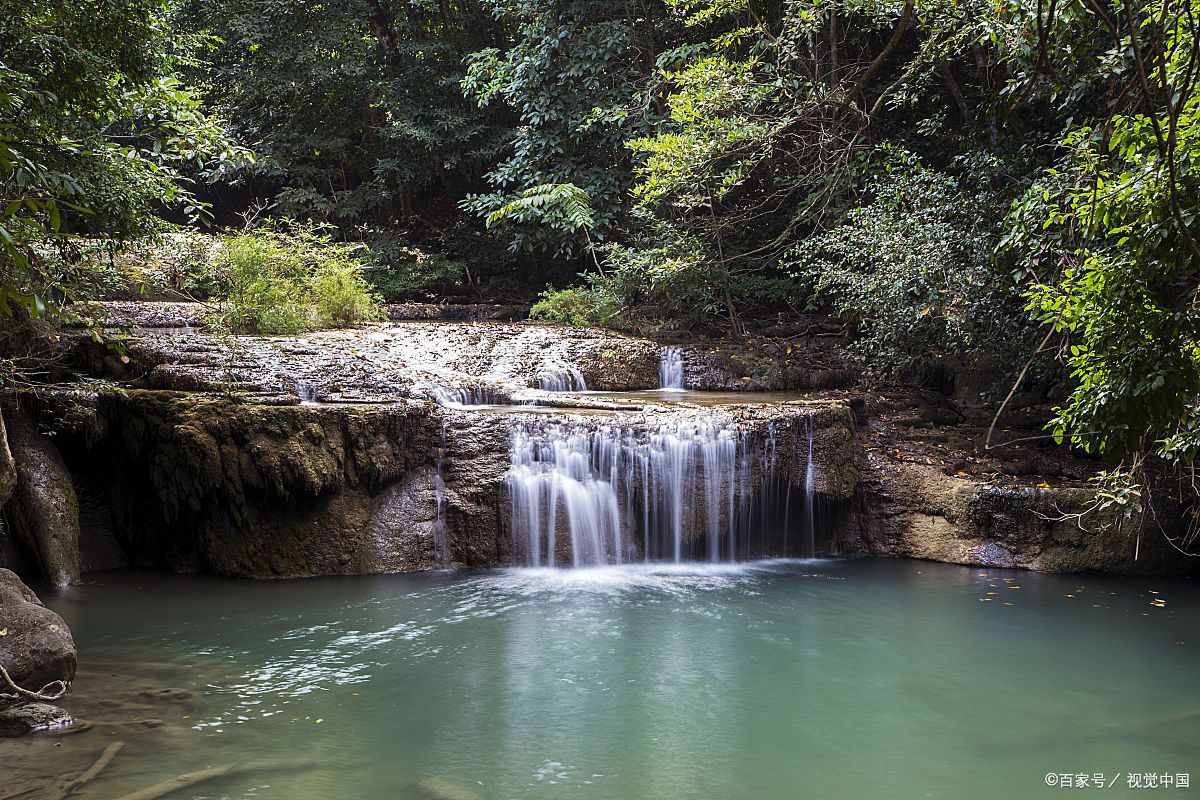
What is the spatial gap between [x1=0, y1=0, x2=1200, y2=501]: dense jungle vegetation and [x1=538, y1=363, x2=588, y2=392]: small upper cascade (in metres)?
2.18

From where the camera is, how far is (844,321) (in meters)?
14.8

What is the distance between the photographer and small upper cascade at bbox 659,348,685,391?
1352 cm

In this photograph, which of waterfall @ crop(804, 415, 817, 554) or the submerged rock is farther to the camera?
waterfall @ crop(804, 415, 817, 554)

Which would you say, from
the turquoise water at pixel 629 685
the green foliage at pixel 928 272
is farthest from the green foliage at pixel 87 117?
the green foliage at pixel 928 272

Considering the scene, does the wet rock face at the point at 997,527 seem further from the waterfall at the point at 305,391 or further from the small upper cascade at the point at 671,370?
the waterfall at the point at 305,391

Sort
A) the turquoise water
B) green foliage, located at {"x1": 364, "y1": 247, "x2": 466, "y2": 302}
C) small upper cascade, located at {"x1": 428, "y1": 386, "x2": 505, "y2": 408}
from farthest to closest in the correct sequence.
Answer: green foliage, located at {"x1": 364, "y1": 247, "x2": 466, "y2": 302}, small upper cascade, located at {"x1": 428, "y1": 386, "x2": 505, "y2": 408}, the turquoise water

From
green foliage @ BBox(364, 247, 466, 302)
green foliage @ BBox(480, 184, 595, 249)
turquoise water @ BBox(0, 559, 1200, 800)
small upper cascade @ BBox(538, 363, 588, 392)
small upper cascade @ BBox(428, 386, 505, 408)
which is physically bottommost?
turquoise water @ BBox(0, 559, 1200, 800)

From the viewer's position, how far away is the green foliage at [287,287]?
38.2 feet

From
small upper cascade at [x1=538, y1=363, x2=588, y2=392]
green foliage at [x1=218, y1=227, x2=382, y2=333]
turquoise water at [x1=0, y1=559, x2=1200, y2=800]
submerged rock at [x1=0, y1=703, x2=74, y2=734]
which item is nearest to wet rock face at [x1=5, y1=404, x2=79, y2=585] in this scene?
turquoise water at [x1=0, y1=559, x2=1200, y2=800]

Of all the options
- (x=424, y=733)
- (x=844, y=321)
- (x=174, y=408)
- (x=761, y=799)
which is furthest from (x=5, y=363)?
(x=844, y=321)

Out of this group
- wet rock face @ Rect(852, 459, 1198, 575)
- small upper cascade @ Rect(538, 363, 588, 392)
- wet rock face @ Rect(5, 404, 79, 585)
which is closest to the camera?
wet rock face @ Rect(5, 404, 79, 585)

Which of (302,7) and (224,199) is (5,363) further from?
(224,199)

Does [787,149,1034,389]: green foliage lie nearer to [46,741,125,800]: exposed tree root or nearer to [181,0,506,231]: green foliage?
[181,0,506,231]: green foliage

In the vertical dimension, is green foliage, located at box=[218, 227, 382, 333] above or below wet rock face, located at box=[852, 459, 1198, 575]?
above
